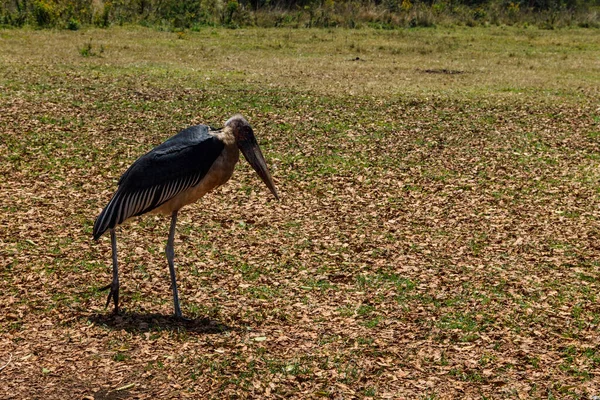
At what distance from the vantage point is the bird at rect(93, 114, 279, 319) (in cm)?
628

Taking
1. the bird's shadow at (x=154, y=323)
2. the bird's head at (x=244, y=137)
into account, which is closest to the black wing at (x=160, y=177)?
the bird's head at (x=244, y=137)

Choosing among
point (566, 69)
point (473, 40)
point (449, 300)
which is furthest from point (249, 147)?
point (473, 40)

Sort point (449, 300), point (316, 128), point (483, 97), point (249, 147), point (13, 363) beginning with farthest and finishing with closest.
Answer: point (483, 97) → point (316, 128) → point (449, 300) → point (249, 147) → point (13, 363)

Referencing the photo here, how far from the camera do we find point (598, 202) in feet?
33.3

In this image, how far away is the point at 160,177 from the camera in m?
6.28

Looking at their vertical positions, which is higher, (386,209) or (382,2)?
(382,2)

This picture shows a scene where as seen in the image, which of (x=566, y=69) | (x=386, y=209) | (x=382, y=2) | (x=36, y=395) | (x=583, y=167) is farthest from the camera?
(x=382, y=2)

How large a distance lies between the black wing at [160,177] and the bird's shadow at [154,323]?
0.71 m

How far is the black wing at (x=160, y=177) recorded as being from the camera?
6270 millimetres

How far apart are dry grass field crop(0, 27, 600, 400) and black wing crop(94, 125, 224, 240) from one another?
89 centimetres

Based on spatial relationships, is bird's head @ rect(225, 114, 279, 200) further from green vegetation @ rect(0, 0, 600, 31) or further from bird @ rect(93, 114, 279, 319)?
green vegetation @ rect(0, 0, 600, 31)

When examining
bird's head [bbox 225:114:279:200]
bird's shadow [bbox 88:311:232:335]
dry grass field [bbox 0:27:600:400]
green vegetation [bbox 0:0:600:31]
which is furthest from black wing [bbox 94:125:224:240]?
green vegetation [bbox 0:0:600:31]

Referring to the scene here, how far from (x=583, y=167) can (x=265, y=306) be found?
6.67 metres

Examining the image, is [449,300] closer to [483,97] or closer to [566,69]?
[483,97]
